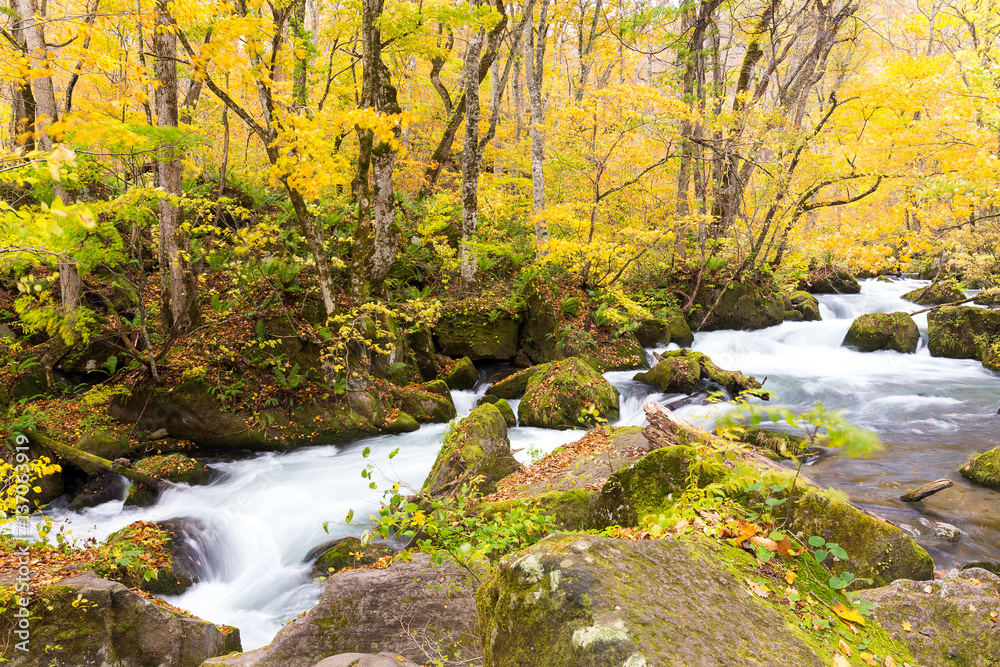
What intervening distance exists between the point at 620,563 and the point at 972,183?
8.85 meters

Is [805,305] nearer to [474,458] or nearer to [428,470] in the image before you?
[428,470]

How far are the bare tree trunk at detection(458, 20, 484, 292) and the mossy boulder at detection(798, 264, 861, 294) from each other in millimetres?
14575

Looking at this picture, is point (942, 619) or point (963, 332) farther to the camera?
point (963, 332)

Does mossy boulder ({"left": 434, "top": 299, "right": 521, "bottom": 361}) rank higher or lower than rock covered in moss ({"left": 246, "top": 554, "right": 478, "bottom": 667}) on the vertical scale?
higher

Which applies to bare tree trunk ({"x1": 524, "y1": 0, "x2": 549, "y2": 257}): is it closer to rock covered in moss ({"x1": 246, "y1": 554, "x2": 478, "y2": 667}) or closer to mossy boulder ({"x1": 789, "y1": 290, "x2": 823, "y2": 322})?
rock covered in moss ({"x1": 246, "y1": 554, "x2": 478, "y2": 667})

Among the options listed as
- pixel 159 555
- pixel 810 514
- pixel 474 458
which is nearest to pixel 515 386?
pixel 474 458

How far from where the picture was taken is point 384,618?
3.41 meters

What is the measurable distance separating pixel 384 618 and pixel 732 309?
1466 cm

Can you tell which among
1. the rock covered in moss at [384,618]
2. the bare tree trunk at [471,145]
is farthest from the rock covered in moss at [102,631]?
the bare tree trunk at [471,145]

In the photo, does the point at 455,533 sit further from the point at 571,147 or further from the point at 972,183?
the point at 571,147

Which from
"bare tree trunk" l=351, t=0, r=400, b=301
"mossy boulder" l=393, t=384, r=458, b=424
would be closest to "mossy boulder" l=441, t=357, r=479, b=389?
"mossy boulder" l=393, t=384, r=458, b=424

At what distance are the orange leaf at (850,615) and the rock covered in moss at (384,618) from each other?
81.4 inches

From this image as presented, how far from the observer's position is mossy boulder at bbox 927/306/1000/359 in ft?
40.5

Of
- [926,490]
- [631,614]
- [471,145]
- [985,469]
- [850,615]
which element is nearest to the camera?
[631,614]
